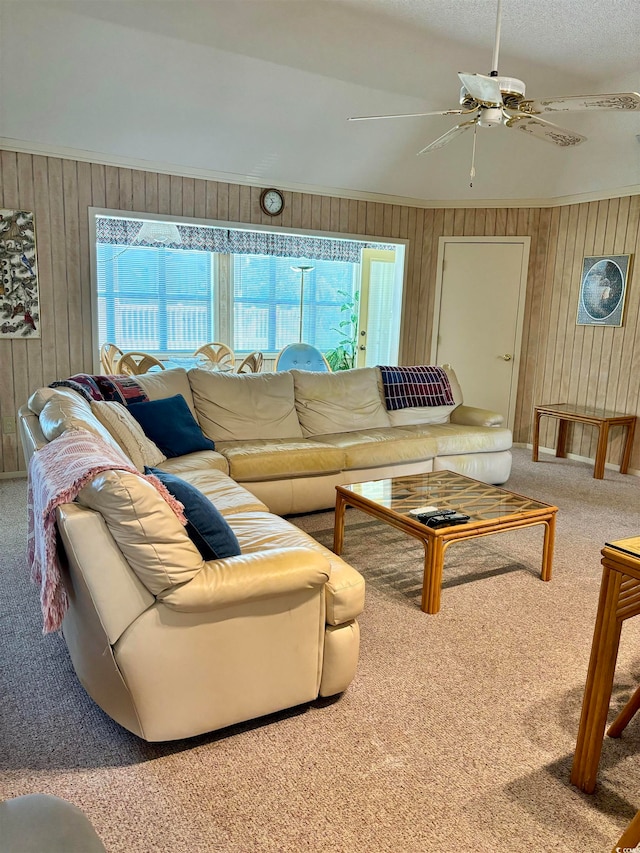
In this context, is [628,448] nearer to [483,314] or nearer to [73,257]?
[483,314]

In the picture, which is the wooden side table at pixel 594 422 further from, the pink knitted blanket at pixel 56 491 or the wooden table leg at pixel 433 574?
the pink knitted blanket at pixel 56 491

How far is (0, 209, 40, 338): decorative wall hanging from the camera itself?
4.63m

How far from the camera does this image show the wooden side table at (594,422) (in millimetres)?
5195

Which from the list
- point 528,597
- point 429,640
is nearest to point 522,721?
point 429,640

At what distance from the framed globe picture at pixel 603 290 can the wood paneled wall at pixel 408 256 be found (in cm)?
7

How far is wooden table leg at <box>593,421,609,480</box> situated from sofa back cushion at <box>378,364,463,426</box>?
1169mm

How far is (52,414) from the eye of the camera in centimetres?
247

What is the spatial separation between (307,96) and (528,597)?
4.01 metres

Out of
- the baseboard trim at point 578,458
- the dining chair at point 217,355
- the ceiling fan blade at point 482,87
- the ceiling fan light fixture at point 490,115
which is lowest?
the baseboard trim at point 578,458

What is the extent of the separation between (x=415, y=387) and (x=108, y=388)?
7.86 feet

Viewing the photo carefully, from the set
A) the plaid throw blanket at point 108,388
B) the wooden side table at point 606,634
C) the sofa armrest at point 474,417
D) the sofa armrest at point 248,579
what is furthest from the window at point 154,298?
the wooden side table at point 606,634

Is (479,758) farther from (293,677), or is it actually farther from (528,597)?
(528,597)

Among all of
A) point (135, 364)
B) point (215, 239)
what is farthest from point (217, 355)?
point (215, 239)

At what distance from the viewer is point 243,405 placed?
429 centimetres
